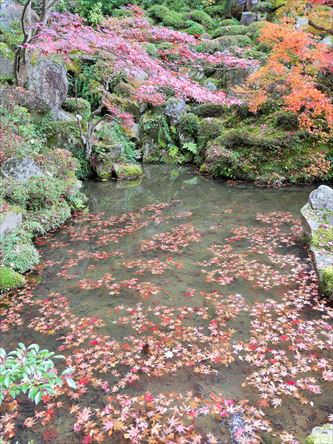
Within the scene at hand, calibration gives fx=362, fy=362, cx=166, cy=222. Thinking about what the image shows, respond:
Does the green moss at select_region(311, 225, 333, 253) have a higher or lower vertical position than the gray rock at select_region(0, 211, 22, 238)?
higher

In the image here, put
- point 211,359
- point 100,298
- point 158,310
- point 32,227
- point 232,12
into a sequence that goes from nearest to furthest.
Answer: point 211,359 → point 158,310 → point 100,298 → point 32,227 → point 232,12

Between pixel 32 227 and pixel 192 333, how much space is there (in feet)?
16.8

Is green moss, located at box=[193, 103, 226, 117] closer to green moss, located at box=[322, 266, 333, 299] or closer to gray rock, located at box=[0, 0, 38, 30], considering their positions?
gray rock, located at box=[0, 0, 38, 30]

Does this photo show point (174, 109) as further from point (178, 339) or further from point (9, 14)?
point (178, 339)

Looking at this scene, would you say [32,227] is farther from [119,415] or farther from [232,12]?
[232,12]

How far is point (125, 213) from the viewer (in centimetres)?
1112

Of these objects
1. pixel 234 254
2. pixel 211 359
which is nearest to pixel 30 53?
pixel 234 254

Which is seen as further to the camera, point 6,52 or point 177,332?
point 6,52

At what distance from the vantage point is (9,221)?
7.89 m

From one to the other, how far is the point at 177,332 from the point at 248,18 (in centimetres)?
2824

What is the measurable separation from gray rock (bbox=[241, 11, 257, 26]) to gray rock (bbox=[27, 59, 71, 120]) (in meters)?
18.8

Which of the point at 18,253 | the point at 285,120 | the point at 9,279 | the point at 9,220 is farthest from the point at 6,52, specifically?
the point at 9,279

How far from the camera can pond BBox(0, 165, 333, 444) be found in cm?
391

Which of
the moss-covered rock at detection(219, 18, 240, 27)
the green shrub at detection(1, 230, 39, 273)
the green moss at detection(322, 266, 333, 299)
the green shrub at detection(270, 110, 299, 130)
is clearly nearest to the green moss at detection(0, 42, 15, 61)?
the green shrub at detection(1, 230, 39, 273)
